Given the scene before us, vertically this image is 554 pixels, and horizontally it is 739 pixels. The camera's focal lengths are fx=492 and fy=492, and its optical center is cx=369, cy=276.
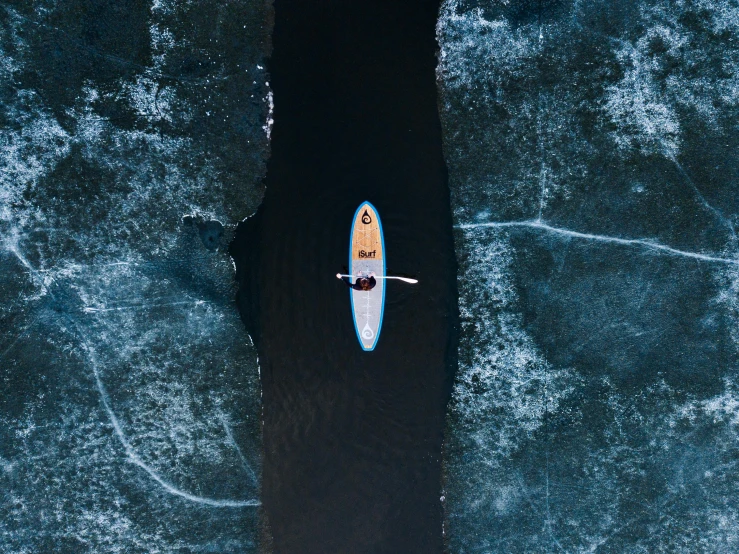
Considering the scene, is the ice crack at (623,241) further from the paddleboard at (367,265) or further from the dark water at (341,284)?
the paddleboard at (367,265)

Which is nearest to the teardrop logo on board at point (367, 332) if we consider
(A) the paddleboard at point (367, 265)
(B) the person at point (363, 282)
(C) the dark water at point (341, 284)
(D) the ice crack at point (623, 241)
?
(A) the paddleboard at point (367, 265)

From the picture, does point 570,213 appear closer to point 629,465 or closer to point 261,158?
point 629,465

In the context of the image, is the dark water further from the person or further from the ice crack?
the ice crack

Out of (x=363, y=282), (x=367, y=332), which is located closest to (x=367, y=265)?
(x=363, y=282)

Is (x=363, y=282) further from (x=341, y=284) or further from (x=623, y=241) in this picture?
(x=623, y=241)

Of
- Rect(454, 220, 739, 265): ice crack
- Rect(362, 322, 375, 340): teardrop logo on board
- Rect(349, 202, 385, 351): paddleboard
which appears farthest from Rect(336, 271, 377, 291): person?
Rect(454, 220, 739, 265): ice crack

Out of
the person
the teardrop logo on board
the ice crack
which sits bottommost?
the teardrop logo on board
